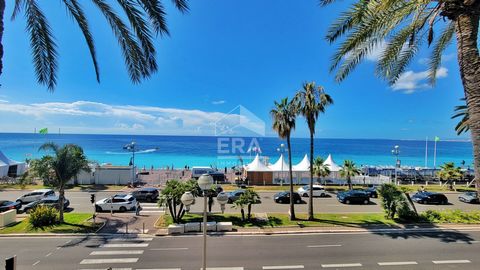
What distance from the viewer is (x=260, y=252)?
16188 mm

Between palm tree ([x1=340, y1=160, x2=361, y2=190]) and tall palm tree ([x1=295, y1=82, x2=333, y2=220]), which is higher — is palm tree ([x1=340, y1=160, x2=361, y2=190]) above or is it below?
below

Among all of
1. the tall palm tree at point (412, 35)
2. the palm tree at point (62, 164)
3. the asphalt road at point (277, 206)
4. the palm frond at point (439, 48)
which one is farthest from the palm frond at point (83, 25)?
the asphalt road at point (277, 206)

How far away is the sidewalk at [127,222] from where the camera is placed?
20.8 m

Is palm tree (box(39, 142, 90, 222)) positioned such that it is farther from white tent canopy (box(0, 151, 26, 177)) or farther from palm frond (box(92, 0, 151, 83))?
white tent canopy (box(0, 151, 26, 177))

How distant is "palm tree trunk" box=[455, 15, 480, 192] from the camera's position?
551 centimetres

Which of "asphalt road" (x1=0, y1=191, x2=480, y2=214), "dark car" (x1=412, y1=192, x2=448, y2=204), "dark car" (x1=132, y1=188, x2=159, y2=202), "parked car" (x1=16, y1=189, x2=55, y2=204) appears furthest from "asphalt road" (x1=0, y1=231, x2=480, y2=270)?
"parked car" (x1=16, y1=189, x2=55, y2=204)

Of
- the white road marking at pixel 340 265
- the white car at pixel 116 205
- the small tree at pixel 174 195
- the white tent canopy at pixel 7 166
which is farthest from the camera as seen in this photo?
the white tent canopy at pixel 7 166

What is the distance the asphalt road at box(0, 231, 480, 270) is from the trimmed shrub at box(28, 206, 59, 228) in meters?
2.22

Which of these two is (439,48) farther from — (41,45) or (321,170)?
(321,170)

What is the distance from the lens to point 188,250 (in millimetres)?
16656

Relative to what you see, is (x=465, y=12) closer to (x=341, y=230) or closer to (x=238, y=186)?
(x=341, y=230)

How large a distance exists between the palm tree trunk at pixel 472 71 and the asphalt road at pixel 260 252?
1072 cm

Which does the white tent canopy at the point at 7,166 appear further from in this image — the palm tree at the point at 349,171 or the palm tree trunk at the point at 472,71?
the palm tree trunk at the point at 472,71

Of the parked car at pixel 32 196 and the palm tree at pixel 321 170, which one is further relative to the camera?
the palm tree at pixel 321 170
